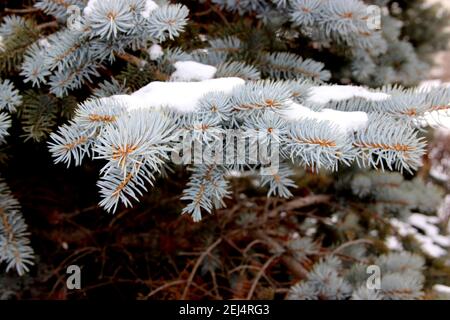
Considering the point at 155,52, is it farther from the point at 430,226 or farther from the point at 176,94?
the point at 430,226

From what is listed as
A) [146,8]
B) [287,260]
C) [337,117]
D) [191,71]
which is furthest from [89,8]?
[287,260]

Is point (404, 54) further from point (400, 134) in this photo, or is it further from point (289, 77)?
point (400, 134)

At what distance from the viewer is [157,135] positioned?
0.65 m

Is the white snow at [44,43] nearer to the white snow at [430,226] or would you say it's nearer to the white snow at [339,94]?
the white snow at [339,94]

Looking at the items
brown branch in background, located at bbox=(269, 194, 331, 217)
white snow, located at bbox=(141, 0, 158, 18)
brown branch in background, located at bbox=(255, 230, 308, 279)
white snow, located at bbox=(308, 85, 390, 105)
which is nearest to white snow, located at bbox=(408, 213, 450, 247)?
brown branch in background, located at bbox=(269, 194, 331, 217)

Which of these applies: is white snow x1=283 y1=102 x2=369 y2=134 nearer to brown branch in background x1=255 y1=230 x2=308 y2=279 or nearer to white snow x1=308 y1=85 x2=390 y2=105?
white snow x1=308 y1=85 x2=390 y2=105

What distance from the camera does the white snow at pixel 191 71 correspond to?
98cm

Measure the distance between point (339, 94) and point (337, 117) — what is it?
0.17 m

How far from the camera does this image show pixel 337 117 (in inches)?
30.5

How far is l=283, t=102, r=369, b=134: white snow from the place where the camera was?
75 centimetres

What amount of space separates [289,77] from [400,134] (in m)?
0.49

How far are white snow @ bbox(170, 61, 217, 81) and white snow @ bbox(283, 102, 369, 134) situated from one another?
0.87 feet

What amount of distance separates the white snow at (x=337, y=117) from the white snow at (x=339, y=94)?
12 cm
